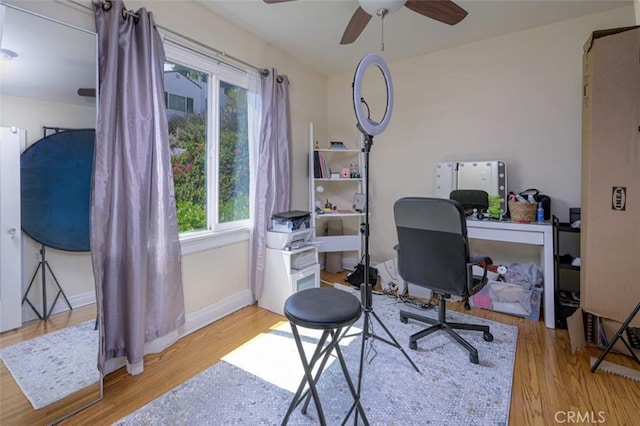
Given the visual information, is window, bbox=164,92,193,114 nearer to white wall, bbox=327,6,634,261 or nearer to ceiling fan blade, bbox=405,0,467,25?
ceiling fan blade, bbox=405,0,467,25

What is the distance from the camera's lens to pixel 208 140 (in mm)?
2539

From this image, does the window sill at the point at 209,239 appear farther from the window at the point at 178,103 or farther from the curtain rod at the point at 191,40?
the curtain rod at the point at 191,40

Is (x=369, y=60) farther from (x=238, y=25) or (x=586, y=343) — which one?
(x=586, y=343)

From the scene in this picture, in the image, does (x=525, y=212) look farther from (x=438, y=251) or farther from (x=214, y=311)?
(x=214, y=311)

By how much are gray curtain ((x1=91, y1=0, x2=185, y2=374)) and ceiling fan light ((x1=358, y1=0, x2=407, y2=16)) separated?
1317 mm

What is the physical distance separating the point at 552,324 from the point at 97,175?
3284mm

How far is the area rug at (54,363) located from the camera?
1428 mm

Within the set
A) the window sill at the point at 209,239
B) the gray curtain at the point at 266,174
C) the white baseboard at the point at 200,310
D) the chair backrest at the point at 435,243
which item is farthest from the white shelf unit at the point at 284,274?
the chair backrest at the point at 435,243

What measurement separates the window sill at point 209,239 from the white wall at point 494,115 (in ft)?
5.64

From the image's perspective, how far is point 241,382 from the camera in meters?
1.74

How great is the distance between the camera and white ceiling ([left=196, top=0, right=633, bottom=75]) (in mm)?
2334

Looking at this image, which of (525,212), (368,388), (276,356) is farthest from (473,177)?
(276,356)

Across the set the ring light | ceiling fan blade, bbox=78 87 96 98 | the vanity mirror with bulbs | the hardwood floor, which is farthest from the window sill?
the vanity mirror with bulbs

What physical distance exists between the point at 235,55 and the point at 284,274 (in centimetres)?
193
